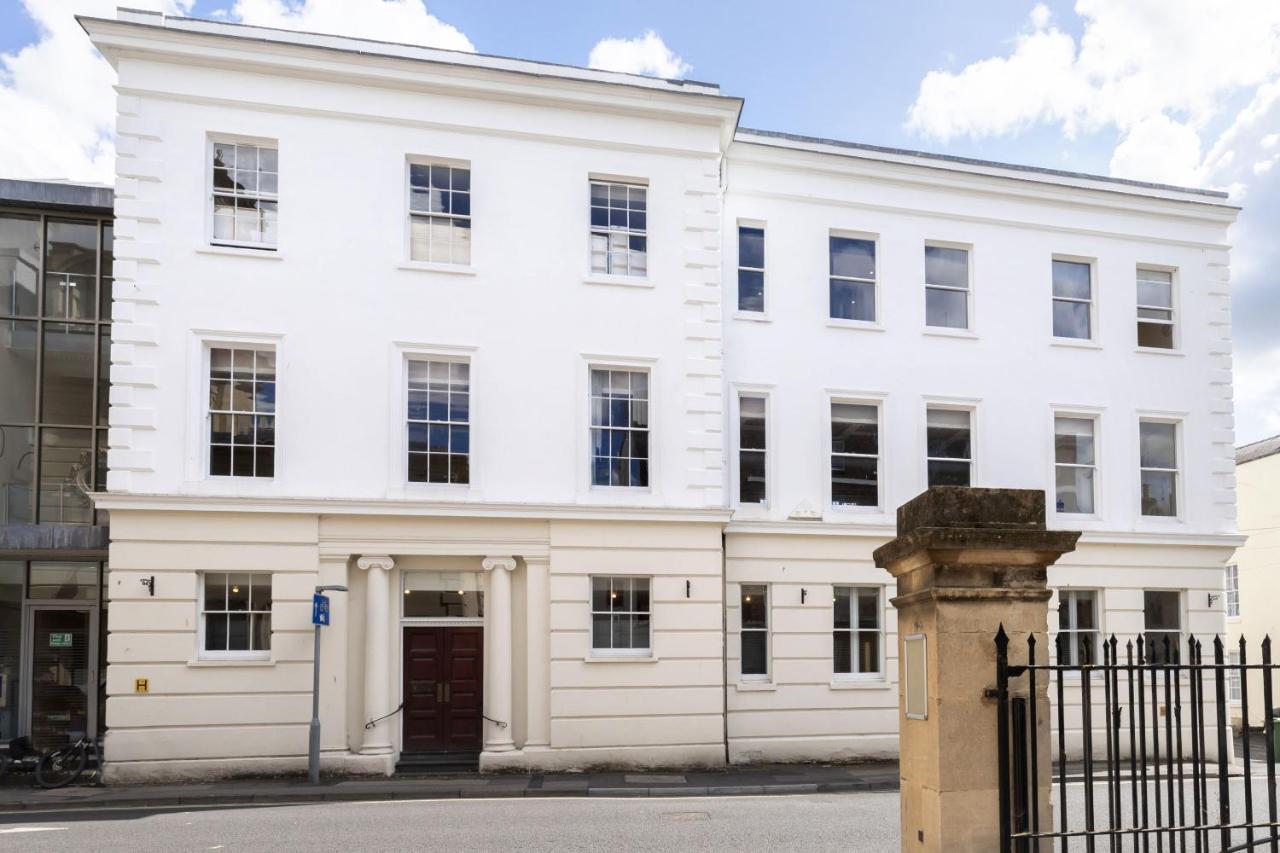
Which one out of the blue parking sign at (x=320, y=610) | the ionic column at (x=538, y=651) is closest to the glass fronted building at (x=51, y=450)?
the blue parking sign at (x=320, y=610)

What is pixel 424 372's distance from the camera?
17.7 metres

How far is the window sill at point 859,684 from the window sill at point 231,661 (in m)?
9.70

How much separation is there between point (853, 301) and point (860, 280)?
1.40 ft

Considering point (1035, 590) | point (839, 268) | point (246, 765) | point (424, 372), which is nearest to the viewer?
point (1035, 590)

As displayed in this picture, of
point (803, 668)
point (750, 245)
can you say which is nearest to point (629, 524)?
point (803, 668)

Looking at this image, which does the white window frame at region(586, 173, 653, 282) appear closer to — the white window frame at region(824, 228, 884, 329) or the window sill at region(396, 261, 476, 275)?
the window sill at region(396, 261, 476, 275)

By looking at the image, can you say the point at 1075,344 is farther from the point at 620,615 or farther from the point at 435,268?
the point at 435,268

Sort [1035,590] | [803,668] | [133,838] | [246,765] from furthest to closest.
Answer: [803,668]
[246,765]
[133,838]
[1035,590]

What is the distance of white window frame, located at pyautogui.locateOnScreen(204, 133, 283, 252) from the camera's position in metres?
17.1

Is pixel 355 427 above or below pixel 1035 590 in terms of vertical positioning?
above

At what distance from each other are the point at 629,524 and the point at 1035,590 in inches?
481

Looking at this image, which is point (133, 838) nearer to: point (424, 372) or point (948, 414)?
point (424, 372)

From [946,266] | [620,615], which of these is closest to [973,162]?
[946,266]

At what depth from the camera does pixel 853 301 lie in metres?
20.5
